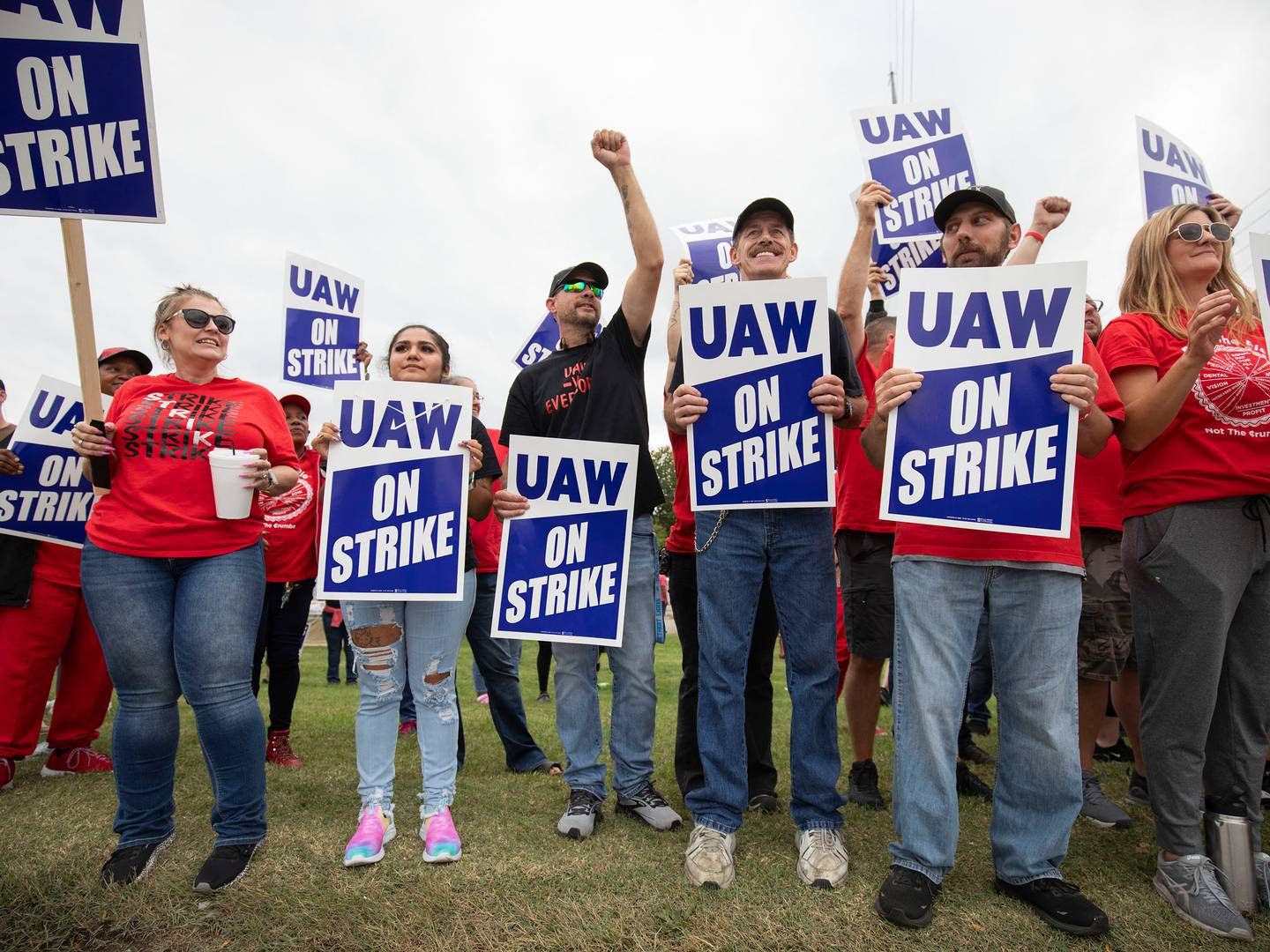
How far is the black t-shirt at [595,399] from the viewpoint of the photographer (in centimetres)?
365

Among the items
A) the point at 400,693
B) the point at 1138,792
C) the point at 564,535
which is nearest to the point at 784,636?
the point at 564,535

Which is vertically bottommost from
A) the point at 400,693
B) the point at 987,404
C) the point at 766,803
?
the point at 766,803

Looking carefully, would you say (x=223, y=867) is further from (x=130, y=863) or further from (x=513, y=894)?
(x=513, y=894)

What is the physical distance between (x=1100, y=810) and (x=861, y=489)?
187 centimetres

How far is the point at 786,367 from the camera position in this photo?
3.08 metres

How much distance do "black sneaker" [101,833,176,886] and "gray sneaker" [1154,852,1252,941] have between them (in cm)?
371

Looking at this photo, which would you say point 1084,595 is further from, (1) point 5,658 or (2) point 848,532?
(1) point 5,658

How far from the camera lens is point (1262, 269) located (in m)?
2.83

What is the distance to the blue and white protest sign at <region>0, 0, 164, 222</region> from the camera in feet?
10.3

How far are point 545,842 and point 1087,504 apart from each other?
10.1ft

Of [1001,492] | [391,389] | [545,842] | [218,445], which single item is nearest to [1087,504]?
[1001,492]

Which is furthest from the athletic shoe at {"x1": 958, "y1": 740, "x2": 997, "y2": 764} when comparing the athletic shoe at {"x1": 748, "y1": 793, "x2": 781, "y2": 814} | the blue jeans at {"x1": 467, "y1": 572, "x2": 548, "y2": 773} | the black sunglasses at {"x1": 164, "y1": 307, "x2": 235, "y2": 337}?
the black sunglasses at {"x1": 164, "y1": 307, "x2": 235, "y2": 337}

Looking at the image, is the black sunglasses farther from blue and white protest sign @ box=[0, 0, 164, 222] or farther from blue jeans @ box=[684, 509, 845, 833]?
blue jeans @ box=[684, 509, 845, 833]

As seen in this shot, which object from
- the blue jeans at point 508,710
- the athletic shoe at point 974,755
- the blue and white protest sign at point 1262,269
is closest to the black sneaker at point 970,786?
the athletic shoe at point 974,755
